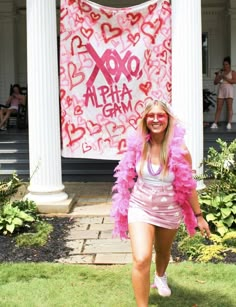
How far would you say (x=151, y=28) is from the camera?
8195 millimetres

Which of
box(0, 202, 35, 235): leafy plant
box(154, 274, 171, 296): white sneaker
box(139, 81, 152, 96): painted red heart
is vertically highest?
box(139, 81, 152, 96): painted red heart

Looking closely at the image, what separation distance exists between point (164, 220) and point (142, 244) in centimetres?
35

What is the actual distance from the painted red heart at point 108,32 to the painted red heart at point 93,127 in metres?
1.24

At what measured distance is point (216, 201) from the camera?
674 centimetres

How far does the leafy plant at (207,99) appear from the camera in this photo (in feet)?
48.6

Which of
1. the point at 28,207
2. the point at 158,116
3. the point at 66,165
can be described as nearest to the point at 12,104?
the point at 66,165

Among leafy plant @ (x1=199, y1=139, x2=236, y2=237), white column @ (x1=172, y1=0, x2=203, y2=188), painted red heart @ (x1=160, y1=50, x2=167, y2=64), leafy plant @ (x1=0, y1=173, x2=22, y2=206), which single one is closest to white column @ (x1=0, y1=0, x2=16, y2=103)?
painted red heart @ (x1=160, y1=50, x2=167, y2=64)

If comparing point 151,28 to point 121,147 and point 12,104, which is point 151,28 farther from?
point 12,104

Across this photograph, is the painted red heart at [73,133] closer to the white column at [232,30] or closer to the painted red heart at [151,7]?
the painted red heart at [151,7]

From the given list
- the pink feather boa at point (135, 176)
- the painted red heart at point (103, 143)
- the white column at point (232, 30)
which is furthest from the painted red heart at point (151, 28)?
the white column at point (232, 30)

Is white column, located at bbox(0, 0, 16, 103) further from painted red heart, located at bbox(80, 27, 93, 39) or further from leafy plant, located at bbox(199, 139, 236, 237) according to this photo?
leafy plant, located at bbox(199, 139, 236, 237)

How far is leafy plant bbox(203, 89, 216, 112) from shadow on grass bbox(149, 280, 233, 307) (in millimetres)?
10062

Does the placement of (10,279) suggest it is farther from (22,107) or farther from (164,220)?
(22,107)

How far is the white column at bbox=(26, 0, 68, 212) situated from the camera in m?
7.86
